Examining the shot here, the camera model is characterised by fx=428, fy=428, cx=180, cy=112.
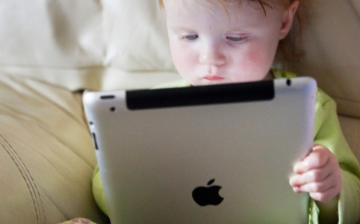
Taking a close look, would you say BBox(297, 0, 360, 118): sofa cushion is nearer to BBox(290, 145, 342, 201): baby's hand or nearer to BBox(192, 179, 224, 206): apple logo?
BBox(290, 145, 342, 201): baby's hand

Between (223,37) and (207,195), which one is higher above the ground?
(223,37)

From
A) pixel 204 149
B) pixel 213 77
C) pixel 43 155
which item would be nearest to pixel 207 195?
pixel 204 149

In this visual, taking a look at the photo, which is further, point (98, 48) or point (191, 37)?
point (98, 48)

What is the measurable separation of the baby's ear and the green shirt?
9 cm

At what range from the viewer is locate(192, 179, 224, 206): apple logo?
58cm

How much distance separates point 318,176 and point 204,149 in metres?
0.17

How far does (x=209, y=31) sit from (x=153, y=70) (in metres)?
0.29

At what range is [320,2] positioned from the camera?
2.68ft

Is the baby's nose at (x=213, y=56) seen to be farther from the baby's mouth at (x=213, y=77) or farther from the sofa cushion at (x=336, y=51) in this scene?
the sofa cushion at (x=336, y=51)

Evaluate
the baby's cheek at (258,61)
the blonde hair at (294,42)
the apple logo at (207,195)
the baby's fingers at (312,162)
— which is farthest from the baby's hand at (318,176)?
the blonde hair at (294,42)

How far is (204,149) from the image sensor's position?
547 mm

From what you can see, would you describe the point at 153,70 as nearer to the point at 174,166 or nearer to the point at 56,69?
the point at 56,69

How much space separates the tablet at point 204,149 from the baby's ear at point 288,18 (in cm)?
33

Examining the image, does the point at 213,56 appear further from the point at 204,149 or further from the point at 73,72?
the point at 73,72
